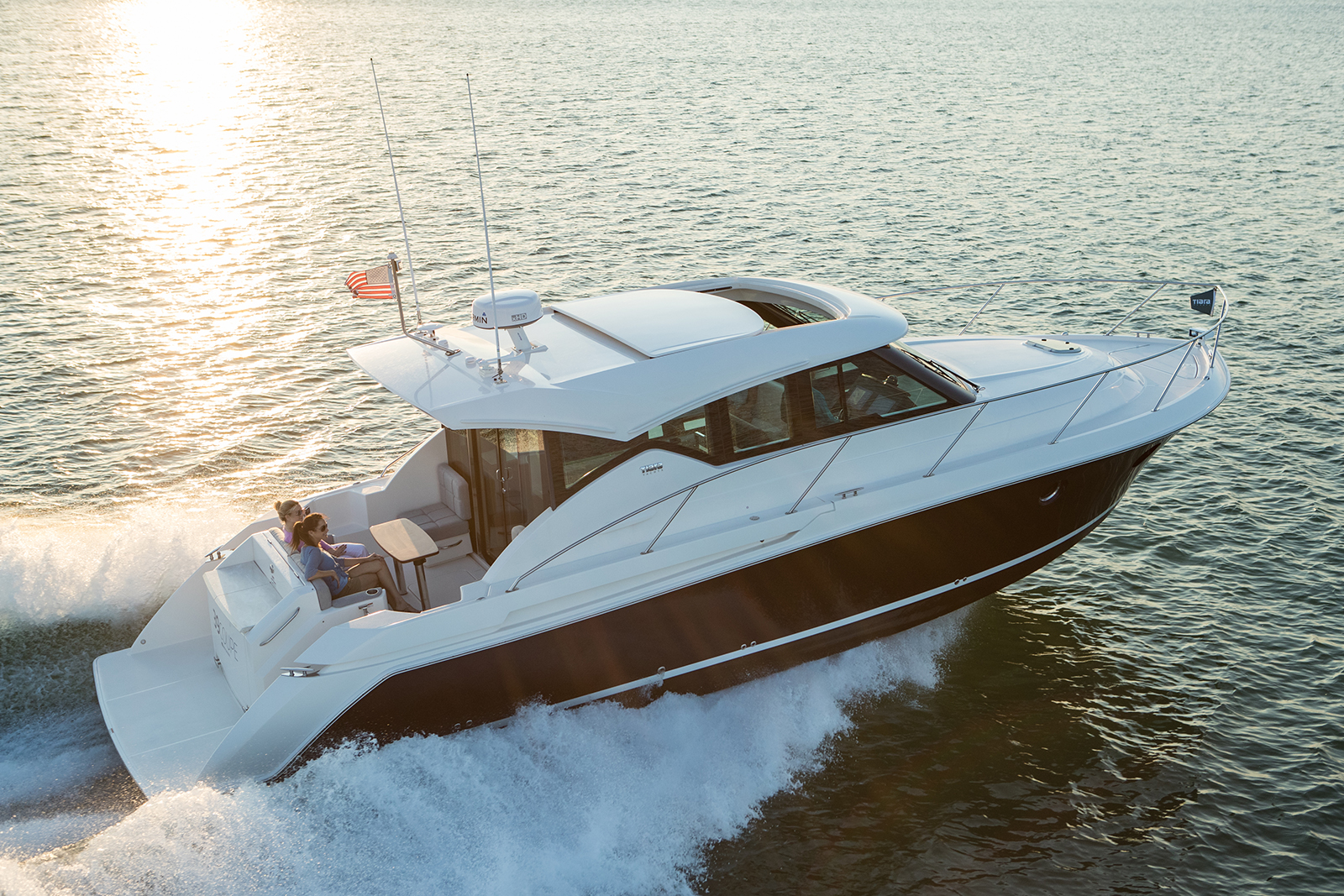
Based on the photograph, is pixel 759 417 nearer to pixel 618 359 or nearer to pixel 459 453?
pixel 618 359

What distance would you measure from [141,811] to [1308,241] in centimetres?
1934

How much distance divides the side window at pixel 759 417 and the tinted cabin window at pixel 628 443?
0.73ft

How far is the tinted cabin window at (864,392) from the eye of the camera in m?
7.09

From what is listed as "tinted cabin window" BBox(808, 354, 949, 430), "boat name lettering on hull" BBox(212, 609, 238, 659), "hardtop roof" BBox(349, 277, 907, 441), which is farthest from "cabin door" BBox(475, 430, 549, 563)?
"tinted cabin window" BBox(808, 354, 949, 430)

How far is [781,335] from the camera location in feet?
22.6

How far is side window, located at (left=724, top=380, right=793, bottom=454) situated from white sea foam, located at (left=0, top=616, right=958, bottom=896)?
1894 mm

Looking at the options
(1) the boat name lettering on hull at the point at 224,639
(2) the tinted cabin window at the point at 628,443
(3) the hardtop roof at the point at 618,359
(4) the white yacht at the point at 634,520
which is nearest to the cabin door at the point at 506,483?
(4) the white yacht at the point at 634,520

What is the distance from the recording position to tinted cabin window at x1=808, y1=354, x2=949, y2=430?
7.09 meters

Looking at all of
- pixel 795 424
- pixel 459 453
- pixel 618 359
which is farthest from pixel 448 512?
pixel 795 424

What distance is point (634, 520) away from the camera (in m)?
6.66

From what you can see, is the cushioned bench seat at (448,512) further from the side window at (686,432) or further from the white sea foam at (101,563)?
the white sea foam at (101,563)

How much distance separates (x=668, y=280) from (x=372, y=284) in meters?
9.87

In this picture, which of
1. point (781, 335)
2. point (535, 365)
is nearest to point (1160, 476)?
point (781, 335)

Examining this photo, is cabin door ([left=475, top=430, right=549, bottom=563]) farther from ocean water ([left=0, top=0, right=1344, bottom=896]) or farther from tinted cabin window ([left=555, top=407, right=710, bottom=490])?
ocean water ([left=0, top=0, right=1344, bottom=896])
